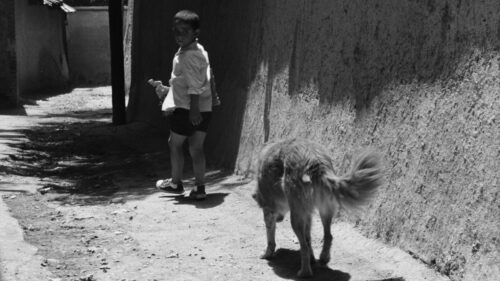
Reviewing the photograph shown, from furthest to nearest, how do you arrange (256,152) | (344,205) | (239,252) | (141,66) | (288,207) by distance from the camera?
(141,66)
(256,152)
(239,252)
(288,207)
(344,205)

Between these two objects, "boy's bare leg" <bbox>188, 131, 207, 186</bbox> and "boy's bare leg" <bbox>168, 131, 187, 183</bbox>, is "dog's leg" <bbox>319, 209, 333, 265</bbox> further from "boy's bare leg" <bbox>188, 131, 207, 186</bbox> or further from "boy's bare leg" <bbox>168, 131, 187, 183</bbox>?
"boy's bare leg" <bbox>168, 131, 187, 183</bbox>

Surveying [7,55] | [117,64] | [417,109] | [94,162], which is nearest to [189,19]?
[417,109]

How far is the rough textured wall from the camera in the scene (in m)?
4.97

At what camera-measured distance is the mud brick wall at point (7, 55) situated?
18.2m

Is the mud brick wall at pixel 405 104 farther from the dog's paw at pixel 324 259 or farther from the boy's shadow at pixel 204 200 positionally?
the boy's shadow at pixel 204 200

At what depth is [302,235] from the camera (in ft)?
18.1

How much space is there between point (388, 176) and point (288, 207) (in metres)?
0.79

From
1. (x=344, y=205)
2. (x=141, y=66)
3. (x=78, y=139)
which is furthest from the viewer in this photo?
(x=141, y=66)

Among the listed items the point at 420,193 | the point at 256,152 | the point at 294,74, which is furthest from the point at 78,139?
the point at 420,193

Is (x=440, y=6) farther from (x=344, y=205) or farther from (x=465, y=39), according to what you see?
(x=344, y=205)

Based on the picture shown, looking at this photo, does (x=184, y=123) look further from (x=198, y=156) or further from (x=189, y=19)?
(x=189, y=19)

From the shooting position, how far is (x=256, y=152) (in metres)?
8.73

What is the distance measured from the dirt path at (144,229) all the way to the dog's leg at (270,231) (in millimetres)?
75

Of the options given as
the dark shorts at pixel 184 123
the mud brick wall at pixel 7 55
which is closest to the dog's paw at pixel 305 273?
the dark shorts at pixel 184 123
